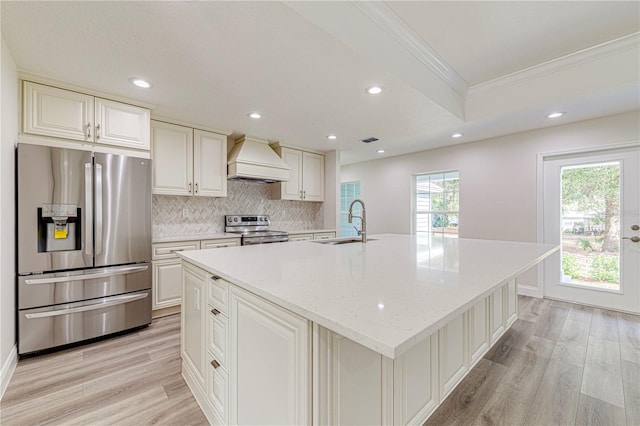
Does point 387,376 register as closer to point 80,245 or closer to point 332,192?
point 80,245

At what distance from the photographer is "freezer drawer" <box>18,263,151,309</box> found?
6.97 ft

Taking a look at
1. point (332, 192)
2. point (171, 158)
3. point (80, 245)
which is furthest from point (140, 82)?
point (332, 192)

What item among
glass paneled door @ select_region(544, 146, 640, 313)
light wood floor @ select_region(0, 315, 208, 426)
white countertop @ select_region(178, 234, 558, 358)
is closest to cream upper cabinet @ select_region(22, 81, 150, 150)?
white countertop @ select_region(178, 234, 558, 358)

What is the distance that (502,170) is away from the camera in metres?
4.07

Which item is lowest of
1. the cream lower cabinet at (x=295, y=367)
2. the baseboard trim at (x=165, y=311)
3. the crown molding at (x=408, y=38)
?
the baseboard trim at (x=165, y=311)

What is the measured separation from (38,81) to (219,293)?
2.43 m

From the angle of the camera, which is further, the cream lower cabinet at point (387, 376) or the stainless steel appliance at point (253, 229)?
the stainless steel appliance at point (253, 229)

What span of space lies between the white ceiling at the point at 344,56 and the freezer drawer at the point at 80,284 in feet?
5.21

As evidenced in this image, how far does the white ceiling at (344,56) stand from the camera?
5.37 feet

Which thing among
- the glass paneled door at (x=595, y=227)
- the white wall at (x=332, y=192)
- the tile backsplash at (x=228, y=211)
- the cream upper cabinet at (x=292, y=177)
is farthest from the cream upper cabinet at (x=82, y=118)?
the glass paneled door at (x=595, y=227)

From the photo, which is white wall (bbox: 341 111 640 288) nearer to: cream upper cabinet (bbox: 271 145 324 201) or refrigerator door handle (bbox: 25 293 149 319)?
cream upper cabinet (bbox: 271 145 324 201)

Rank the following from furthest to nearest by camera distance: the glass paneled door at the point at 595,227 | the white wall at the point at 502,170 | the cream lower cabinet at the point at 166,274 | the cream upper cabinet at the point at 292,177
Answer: the cream upper cabinet at the point at 292,177
the white wall at the point at 502,170
the glass paneled door at the point at 595,227
the cream lower cabinet at the point at 166,274

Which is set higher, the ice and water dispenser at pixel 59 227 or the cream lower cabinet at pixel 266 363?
the ice and water dispenser at pixel 59 227

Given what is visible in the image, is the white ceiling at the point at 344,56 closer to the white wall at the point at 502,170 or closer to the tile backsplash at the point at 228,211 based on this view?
the white wall at the point at 502,170
